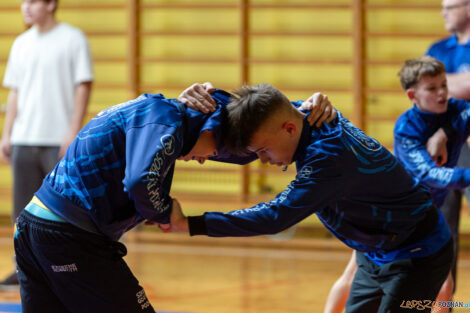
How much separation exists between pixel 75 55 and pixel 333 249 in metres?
2.91

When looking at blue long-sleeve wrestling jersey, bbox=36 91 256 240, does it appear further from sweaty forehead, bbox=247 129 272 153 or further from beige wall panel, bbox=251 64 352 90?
Result: beige wall panel, bbox=251 64 352 90

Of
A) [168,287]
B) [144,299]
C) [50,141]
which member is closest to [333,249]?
[168,287]

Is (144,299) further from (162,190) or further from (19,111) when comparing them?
(19,111)

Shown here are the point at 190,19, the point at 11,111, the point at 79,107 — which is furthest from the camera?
the point at 190,19

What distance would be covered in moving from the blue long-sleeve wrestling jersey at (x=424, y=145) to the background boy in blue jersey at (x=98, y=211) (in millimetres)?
780

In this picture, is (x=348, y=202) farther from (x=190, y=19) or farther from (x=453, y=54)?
(x=190, y=19)

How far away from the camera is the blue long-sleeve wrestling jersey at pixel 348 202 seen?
2.17 metres

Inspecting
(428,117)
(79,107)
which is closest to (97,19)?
(79,107)

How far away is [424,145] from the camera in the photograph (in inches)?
120

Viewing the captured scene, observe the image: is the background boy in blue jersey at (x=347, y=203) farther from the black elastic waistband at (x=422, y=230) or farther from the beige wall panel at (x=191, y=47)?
the beige wall panel at (x=191, y=47)

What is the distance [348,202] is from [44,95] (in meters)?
2.87

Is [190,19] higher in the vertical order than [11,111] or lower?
higher

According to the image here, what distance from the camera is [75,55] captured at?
462 cm

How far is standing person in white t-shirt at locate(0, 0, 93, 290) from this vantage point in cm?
455
